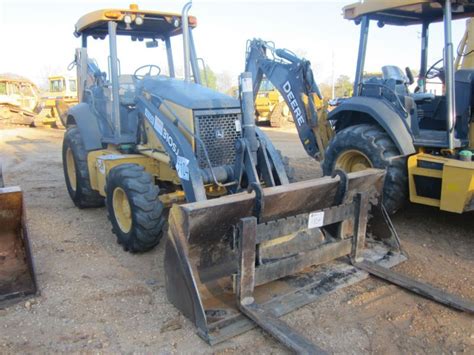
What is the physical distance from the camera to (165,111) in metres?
4.68

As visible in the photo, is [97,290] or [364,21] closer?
[97,290]

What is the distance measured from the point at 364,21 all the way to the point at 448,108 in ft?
5.60

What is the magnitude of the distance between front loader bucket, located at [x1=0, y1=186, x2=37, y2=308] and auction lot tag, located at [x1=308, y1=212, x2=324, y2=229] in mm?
2255

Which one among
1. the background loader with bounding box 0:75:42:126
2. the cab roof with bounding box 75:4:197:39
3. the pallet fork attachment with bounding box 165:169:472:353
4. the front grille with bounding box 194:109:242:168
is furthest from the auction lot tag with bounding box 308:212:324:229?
the background loader with bounding box 0:75:42:126

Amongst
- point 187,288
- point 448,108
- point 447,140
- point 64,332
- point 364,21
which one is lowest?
point 64,332

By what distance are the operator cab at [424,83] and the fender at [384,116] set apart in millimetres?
71

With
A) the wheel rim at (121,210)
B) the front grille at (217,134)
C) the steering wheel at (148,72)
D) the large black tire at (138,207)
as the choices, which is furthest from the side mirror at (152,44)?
the wheel rim at (121,210)

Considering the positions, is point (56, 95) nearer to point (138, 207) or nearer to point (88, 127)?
point (88, 127)

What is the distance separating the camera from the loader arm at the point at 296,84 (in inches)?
250

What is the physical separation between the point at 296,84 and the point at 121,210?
311cm

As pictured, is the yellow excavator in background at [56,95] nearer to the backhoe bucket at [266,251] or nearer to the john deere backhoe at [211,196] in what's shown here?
the john deere backhoe at [211,196]

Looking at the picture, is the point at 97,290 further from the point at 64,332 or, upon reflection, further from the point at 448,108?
the point at 448,108

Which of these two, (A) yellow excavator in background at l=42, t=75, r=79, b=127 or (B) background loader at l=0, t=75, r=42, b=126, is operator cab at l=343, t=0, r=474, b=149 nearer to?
(A) yellow excavator in background at l=42, t=75, r=79, b=127

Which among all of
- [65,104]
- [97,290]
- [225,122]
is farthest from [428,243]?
[65,104]
